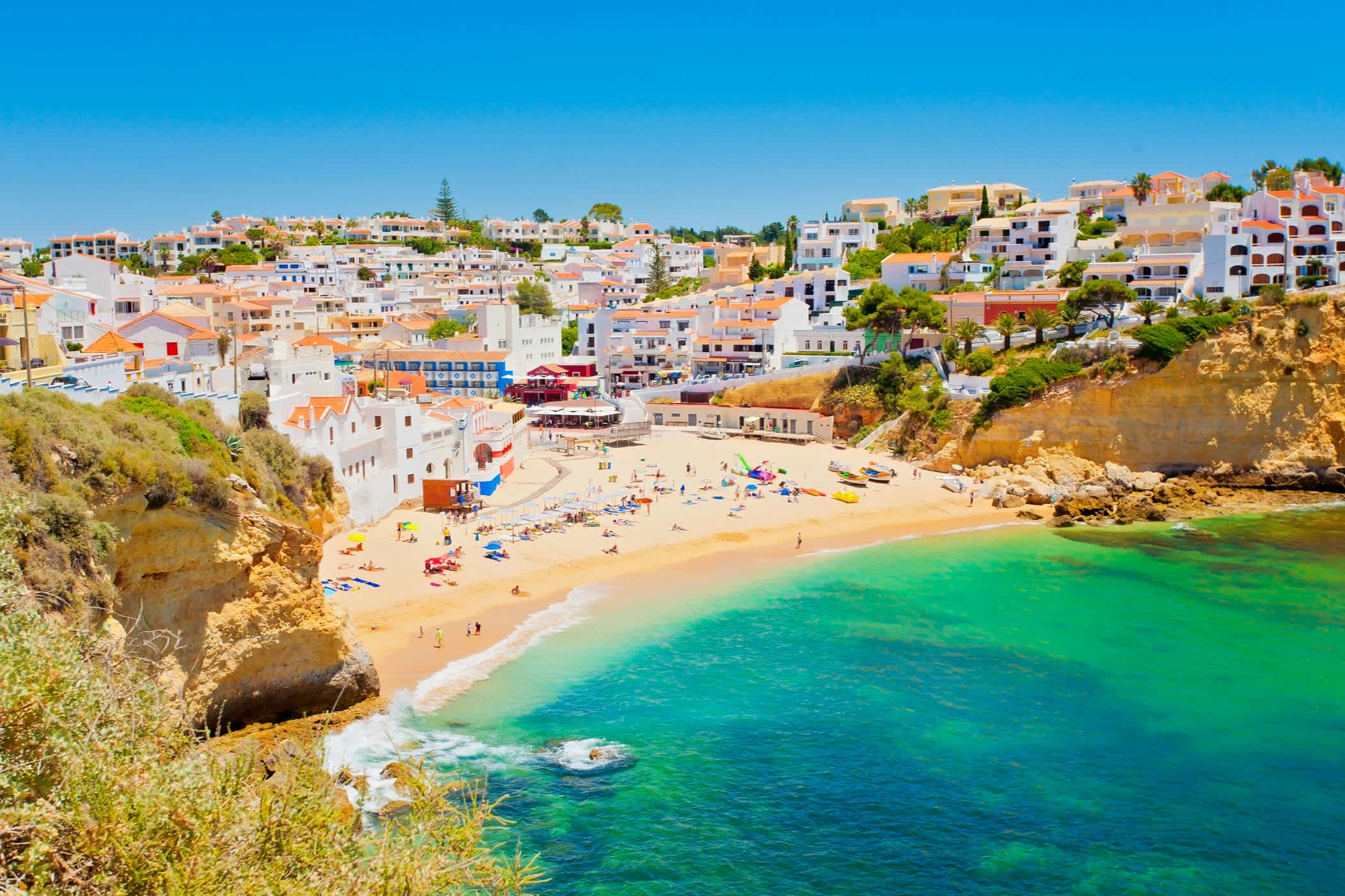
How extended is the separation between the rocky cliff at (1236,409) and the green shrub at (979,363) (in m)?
5.20

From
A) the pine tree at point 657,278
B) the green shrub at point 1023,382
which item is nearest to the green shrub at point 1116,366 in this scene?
the green shrub at point 1023,382

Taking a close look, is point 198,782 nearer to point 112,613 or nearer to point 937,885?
point 112,613

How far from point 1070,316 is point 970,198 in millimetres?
50605

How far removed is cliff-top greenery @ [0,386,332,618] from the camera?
1580 cm

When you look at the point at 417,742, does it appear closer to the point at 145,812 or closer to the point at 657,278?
the point at 145,812

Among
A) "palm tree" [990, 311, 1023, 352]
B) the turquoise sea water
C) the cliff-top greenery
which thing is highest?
"palm tree" [990, 311, 1023, 352]

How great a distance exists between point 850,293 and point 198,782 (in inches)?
2698

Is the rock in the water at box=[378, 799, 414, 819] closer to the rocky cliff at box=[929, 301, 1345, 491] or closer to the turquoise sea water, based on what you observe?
the turquoise sea water

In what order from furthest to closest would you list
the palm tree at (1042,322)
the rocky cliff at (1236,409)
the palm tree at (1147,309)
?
the palm tree at (1042,322)
the palm tree at (1147,309)
the rocky cliff at (1236,409)

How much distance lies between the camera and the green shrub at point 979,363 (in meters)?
53.7

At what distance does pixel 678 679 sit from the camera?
26406mm

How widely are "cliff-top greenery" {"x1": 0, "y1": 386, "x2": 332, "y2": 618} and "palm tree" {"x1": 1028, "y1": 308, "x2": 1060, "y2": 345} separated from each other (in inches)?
1598

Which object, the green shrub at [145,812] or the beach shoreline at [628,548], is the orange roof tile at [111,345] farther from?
the green shrub at [145,812]

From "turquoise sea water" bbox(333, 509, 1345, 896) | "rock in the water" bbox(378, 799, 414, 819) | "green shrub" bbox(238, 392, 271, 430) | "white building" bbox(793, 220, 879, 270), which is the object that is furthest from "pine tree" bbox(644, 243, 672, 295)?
"rock in the water" bbox(378, 799, 414, 819)
